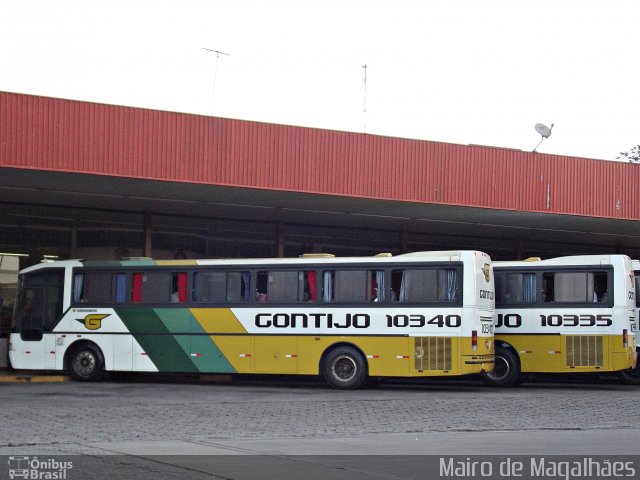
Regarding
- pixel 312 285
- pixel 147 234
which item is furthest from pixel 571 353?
pixel 147 234

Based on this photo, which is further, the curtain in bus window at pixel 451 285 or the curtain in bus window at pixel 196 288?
the curtain in bus window at pixel 196 288

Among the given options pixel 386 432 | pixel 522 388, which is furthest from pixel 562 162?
pixel 386 432

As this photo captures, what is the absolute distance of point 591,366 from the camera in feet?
79.8

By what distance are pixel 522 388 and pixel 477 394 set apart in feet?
10.4

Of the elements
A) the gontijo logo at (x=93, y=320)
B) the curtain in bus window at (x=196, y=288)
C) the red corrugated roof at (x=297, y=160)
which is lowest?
the gontijo logo at (x=93, y=320)

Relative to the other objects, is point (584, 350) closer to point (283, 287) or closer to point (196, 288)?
point (283, 287)

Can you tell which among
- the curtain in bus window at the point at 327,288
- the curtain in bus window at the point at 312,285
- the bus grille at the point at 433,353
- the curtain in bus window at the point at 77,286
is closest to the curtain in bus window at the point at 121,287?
the curtain in bus window at the point at 77,286

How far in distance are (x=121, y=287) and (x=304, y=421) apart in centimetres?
1038

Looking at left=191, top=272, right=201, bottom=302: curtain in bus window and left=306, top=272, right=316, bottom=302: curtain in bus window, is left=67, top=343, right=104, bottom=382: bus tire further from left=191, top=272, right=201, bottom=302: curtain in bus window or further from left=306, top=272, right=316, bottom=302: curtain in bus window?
left=306, top=272, right=316, bottom=302: curtain in bus window

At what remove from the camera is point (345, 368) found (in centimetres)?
2398

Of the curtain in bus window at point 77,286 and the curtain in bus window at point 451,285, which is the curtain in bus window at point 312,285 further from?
the curtain in bus window at point 77,286

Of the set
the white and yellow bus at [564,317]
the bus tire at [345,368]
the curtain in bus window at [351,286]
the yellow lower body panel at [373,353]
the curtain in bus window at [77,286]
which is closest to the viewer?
the yellow lower body panel at [373,353]

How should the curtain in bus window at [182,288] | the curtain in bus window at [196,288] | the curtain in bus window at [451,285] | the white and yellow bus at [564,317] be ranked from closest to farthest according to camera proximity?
the curtain in bus window at [451,285] → the white and yellow bus at [564,317] → the curtain in bus window at [196,288] → the curtain in bus window at [182,288]

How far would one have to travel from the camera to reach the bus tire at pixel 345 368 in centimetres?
2375
